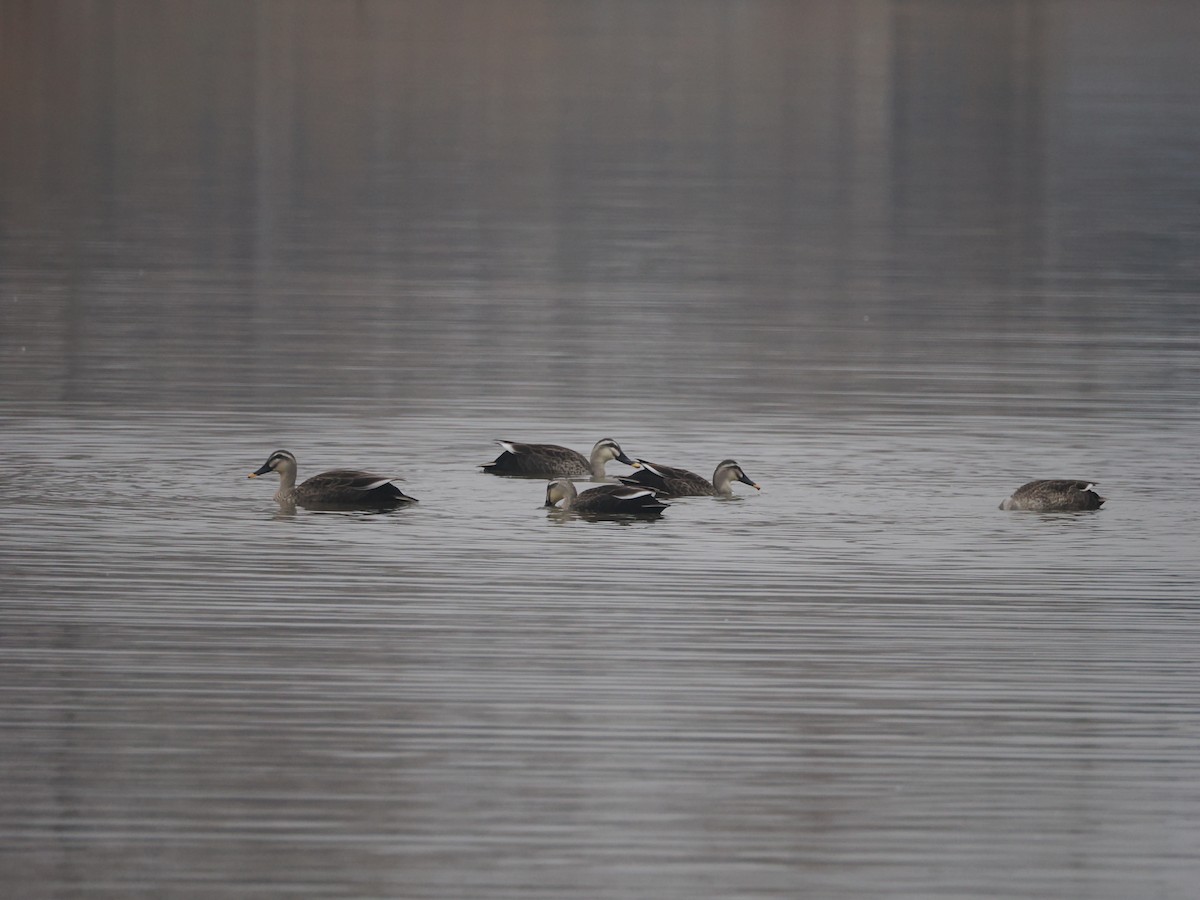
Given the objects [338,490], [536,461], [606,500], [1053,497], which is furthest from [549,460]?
[1053,497]

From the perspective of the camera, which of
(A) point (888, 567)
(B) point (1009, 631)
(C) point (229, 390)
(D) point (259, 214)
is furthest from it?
(D) point (259, 214)

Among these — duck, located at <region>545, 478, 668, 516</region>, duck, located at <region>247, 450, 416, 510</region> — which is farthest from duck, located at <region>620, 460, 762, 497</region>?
duck, located at <region>247, 450, 416, 510</region>

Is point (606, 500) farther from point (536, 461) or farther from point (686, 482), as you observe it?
point (536, 461)

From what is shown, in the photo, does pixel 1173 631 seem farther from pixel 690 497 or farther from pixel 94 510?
pixel 94 510

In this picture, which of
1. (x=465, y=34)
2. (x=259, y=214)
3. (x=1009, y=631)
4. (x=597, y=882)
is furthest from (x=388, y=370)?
(x=465, y=34)

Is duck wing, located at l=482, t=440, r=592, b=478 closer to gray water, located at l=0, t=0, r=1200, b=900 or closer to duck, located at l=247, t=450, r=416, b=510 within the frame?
gray water, located at l=0, t=0, r=1200, b=900

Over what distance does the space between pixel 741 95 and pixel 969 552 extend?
195ft

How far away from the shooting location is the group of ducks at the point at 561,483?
17125mm

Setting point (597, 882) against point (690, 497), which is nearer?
point (597, 882)

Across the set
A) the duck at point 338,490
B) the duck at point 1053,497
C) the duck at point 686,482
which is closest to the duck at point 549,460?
the duck at point 686,482

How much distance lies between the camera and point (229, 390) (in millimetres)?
22297

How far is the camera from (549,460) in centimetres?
1833

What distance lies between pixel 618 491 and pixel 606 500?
9cm

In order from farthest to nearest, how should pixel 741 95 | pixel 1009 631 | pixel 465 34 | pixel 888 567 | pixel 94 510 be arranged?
pixel 465 34
pixel 741 95
pixel 94 510
pixel 888 567
pixel 1009 631
